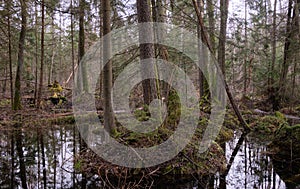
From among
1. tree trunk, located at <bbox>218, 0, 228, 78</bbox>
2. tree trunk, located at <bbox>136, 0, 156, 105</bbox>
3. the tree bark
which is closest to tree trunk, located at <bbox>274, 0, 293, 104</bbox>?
the tree bark

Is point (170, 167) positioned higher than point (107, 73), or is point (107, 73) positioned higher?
point (107, 73)

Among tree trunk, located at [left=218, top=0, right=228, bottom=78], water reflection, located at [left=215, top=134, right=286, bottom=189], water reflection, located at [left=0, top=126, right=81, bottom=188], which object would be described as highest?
tree trunk, located at [left=218, top=0, right=228, bottom=78]

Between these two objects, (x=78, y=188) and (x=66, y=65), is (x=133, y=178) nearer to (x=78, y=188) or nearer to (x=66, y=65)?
(x=78, y=188)

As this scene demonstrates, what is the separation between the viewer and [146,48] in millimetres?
7039

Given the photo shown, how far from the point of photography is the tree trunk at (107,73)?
680 centimetres

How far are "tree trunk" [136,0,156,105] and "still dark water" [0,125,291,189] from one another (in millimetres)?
2489

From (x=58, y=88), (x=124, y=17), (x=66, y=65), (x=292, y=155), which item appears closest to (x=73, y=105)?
(x=58, y=88)

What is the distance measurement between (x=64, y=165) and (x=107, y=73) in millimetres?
2486

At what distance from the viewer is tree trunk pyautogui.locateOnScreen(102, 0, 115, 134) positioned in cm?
680

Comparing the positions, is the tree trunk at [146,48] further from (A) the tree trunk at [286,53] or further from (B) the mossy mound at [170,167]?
(A) the tree trunk at [286,53]

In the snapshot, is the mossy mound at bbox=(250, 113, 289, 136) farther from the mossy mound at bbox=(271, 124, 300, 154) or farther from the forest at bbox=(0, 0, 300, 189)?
the mossy mound at bbox=(271, 124, 300, 154)

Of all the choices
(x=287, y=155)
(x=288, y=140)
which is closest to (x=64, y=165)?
(x=287, y=155)

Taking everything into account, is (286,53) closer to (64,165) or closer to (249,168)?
(249,168)

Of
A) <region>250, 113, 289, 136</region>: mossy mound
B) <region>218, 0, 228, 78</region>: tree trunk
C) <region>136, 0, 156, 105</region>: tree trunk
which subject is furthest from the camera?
<region>218, 0, 228, 78</region>: tree trunk
